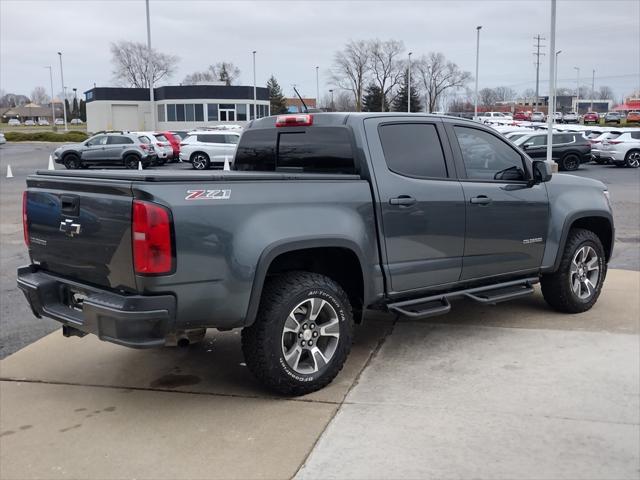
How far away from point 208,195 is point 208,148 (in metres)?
27.5

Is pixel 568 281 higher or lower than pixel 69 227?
lower

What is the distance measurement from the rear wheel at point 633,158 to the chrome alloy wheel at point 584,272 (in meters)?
25.6

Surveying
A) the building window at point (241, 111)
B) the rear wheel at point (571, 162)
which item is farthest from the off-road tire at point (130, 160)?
the building window at point (241, 111)

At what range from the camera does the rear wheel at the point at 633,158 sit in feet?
97.2

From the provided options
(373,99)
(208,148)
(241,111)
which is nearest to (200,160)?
(208,148)

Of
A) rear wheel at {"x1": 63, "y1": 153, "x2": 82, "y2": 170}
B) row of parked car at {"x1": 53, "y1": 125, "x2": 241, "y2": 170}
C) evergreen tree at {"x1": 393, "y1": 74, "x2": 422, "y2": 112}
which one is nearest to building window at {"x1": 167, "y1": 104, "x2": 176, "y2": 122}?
evergreen tree at {"x1": 393, "y1": 74, "x2": 422, "y2": 112}

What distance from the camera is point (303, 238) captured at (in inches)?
177

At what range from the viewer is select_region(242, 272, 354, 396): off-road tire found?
4.39 m

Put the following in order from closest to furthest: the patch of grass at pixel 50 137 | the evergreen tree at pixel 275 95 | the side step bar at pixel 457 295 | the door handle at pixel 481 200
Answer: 1. the side step bar at pixel 457 295
2. the door handle at pixel 481 200
3. the patch of grass at pixel 50 137
4. the evergreen tree at pixel 275 95

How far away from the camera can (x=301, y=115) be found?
539 cm

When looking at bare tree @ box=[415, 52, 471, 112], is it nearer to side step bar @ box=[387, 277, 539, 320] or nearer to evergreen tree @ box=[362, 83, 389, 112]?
evergreen tree @ box=[362, 83, 389, 112]

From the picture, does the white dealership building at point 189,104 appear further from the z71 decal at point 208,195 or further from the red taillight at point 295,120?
the z71 decal at point 208,195

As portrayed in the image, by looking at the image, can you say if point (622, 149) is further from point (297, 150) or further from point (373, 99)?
point (373, 99)

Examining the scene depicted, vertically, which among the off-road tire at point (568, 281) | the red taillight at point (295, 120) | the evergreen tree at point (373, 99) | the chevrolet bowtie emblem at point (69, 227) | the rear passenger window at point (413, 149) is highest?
the evergreen tree at point (373, 99)
